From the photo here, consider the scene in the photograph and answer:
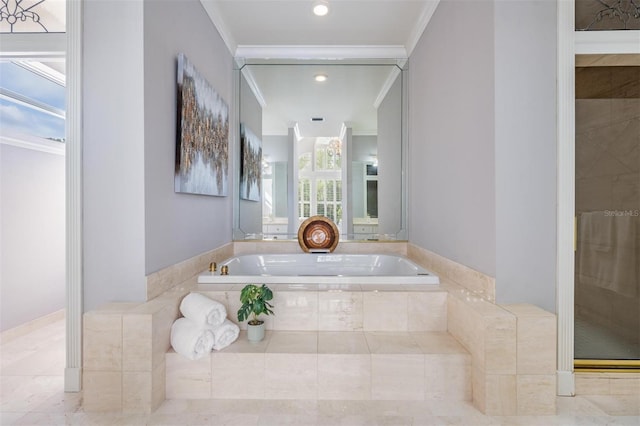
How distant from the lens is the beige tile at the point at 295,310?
6.23 feet

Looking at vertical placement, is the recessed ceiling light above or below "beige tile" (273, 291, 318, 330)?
above

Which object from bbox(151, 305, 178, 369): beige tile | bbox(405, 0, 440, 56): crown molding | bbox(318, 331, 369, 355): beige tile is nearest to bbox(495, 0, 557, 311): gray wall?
bbox(318, 331, 369, 355): beige tile

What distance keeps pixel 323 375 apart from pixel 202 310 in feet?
2.24

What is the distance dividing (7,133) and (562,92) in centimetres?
351

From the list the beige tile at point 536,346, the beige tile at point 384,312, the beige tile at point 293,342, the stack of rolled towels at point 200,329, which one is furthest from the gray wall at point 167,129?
the beige tile at point 536,346

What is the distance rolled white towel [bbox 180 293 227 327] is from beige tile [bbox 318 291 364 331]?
0.54 meters

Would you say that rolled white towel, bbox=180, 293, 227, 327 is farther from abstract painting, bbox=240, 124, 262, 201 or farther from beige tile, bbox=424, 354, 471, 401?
abstract painting, bbox=240, 124, 262, 201

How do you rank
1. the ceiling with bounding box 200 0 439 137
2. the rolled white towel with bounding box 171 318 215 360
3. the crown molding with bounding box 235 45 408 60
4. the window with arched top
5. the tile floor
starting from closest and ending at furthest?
the tile floor < the rolled white towel with bounding box 171 318 215 360 < the ceiling with bounding box 200 0 439 137 < the crown molding with bounding box 235 45 408 60 < the window with arched top

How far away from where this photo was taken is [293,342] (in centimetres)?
175

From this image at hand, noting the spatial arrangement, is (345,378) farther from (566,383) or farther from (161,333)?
(566,383)

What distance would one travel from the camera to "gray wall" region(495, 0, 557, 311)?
166 cm

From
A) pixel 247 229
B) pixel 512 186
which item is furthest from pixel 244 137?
pixel 512 186

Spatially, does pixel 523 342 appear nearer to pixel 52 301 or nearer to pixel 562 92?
pixel 562 92

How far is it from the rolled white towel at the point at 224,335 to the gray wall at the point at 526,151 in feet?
4.47
